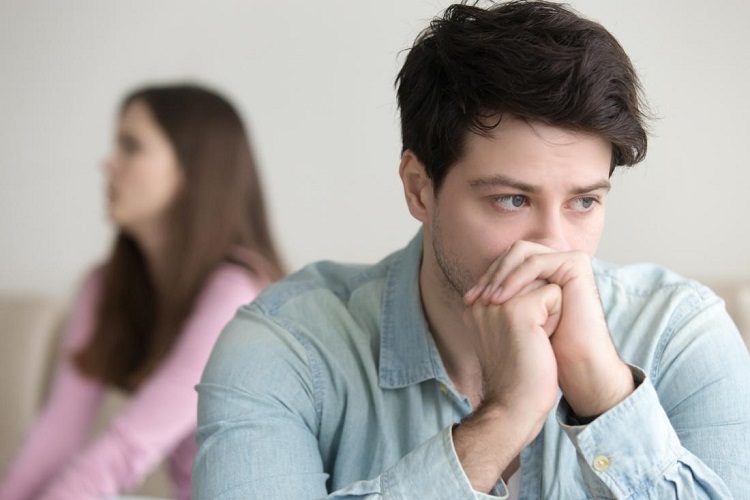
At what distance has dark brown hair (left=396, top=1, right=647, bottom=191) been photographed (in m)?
1.23

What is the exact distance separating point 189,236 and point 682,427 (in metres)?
1.39

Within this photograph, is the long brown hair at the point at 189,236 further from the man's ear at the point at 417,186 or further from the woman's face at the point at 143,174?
the man's ear at the point at 417,186

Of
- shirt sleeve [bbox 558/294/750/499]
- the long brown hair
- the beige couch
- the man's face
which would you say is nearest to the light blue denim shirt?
shirt sleeve [bbox 558/294/750/499]

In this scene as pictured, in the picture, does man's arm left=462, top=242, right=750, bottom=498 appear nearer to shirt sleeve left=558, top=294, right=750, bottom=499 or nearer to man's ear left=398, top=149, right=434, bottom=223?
shirt sleeve left=558, top=294, right=750, bottom=499

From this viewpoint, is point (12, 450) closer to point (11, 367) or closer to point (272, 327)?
point (11, 367)

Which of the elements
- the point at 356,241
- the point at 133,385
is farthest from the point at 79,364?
the point at 356,241

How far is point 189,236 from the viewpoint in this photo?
234 centimetres

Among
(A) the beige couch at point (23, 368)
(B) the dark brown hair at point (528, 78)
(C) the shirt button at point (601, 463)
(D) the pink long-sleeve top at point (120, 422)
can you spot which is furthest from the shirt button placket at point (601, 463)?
(A) the beige couch at point (23, 368)

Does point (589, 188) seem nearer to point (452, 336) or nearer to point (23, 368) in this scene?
point (452, 336)

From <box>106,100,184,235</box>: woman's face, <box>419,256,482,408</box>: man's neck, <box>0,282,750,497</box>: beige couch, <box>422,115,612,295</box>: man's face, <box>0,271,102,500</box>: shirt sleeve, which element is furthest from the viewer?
<box>0,282,750,497</box>: beige couch

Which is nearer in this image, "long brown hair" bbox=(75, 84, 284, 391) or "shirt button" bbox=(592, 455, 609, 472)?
"shirt button" bbox=(592, 455, 609, 472)

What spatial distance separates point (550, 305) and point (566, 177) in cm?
16

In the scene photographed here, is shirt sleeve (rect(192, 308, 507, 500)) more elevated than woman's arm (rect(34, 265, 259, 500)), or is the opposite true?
shirt sleeve (rect(192, 308, 507, 500))

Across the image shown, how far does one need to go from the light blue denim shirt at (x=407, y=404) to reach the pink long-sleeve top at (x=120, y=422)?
2.49ft
